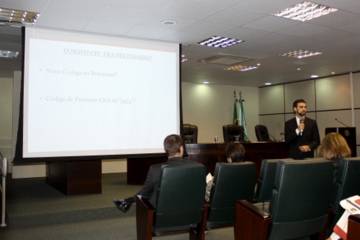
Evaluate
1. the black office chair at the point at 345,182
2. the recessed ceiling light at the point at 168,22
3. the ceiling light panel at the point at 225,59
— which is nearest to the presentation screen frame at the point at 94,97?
the recessed ceiling light at the point at 168,22

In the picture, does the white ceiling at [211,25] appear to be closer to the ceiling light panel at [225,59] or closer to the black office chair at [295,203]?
the ceiling light panel at [225,59]

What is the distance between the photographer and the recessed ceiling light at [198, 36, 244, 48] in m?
5.60

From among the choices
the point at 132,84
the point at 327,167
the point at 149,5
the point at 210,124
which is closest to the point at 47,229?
the point at 132,84

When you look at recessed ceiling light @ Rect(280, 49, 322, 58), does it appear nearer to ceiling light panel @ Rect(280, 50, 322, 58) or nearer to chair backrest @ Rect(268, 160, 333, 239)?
ceiling light panel @ Rect(280, 50, 322, 58)

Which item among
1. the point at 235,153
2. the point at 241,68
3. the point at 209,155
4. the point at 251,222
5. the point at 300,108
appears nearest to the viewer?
the point at 251,222

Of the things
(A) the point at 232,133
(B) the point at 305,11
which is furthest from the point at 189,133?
(B) the point at 305,11

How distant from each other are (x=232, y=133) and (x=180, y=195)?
4.69 metres

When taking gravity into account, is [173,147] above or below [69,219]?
above

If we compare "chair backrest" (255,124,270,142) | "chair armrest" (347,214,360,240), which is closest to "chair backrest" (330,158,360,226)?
"chair armrest" (347,214,360,240)

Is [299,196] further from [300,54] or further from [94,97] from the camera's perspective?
[300,54]

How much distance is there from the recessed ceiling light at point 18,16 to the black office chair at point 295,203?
Answer: 378 cm

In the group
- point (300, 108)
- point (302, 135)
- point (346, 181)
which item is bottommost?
point (346, 181)

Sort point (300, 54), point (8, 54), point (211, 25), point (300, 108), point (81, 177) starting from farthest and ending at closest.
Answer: point (300, 54)
point (8, 54)
point (81, 177)
point (211, 25)
point (300, 108)

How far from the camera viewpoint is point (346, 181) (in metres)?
2.46
